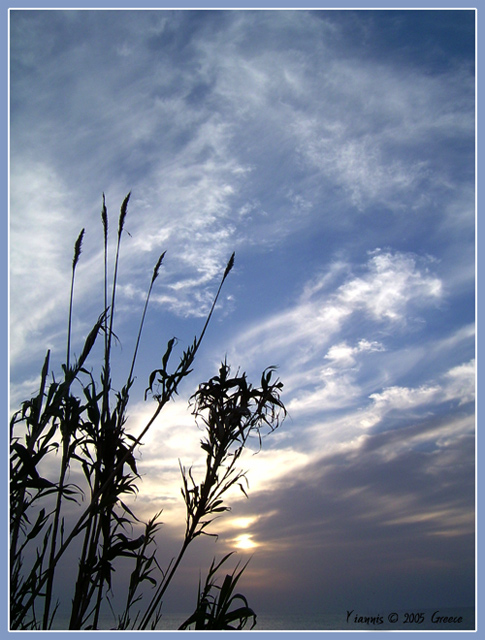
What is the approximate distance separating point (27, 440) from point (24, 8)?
280 centimetres

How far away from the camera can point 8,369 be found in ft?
8.32

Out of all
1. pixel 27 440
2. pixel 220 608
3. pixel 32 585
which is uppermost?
pixel 27 440

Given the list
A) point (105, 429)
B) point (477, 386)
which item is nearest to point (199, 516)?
point (105, 429)

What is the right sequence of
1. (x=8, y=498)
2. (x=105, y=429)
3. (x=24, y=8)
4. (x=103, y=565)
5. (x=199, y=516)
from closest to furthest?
(x=8, y=498) < (x=103, y=565) < (x=105, y=429) < (x=199, y=516) < (x=24, y=8)

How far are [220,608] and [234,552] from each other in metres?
0.29

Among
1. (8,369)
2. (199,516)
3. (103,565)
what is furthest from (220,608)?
(8,369)

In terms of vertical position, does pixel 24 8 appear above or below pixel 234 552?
above

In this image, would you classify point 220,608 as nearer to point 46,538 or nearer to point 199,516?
point 199,516

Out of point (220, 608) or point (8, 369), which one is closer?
point (220, 608)

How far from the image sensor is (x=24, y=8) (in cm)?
A: 298

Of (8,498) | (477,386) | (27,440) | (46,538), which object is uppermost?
(477,386)

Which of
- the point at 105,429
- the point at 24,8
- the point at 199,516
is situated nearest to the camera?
the point at 105,429

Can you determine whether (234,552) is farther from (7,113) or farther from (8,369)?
(7,113)

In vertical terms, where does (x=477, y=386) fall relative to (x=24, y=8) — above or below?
Answer: below
